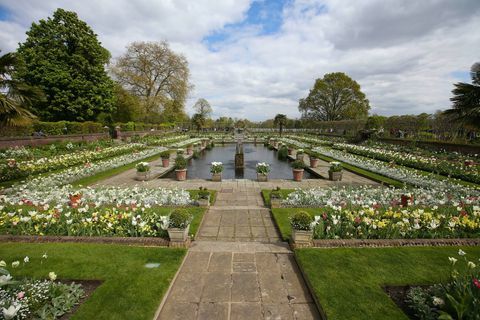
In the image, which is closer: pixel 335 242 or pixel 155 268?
pixel 155 268

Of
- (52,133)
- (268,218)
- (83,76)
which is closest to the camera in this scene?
(268,218)

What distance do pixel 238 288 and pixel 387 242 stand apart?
3.73 meters

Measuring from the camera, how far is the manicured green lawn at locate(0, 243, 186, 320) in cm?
360

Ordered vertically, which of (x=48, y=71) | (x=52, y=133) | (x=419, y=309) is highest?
(x=48, y=71)

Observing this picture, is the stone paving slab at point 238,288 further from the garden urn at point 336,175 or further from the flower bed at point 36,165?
the flower bed at point 36,165

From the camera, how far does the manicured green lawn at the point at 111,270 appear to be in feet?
11.8

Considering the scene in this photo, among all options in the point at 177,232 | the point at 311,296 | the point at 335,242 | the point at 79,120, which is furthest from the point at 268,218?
the point at 79,120

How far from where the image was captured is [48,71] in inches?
1004

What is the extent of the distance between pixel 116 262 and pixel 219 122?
8650 centimetres

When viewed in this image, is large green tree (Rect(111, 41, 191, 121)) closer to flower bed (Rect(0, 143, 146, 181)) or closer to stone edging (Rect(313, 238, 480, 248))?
flower bed (Rect(0, 143, 146, 181))

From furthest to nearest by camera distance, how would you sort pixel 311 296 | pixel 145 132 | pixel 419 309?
pixel 145 132
pixel 311 296
pixel 419 309

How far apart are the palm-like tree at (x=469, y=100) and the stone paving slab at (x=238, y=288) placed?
1132 cm

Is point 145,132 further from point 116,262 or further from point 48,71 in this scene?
point 116,262

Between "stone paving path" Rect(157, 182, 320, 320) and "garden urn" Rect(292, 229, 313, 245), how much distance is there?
359 mm
